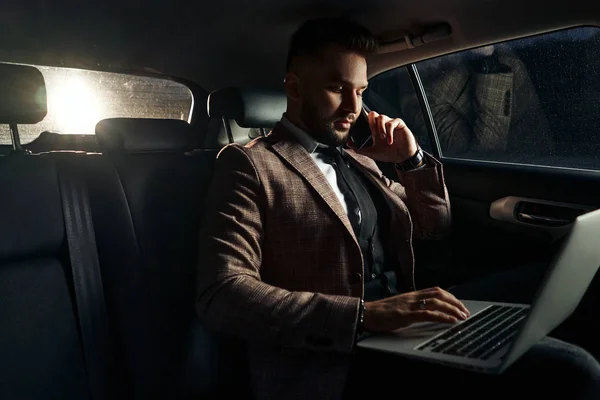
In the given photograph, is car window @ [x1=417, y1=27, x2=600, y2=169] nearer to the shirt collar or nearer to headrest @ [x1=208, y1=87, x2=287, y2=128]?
headrest @ [x1=208, y1=87, x2=287, y2=128]

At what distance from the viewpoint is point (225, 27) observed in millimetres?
2080

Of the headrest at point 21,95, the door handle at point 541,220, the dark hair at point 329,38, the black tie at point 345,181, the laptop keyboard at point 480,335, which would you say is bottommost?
the door handle at point 541,220

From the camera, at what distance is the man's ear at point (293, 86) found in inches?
63.9

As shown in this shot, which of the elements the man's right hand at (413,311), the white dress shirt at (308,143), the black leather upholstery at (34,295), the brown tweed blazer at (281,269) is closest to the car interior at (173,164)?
the black leather upholstery at (34,295)

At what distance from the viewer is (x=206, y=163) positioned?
1652 mm

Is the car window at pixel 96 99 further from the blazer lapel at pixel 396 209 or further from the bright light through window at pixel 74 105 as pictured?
the blazer lapel at pixel 396 209

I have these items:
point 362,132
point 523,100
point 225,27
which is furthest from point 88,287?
point 523,100

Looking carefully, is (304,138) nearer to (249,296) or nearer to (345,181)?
(345,181)

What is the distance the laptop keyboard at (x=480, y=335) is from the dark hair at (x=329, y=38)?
798 mm

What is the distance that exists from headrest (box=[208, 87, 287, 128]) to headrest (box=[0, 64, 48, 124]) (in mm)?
560

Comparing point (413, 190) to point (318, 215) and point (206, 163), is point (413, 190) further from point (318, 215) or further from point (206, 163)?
point (206, 163)

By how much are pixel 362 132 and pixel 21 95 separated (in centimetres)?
100

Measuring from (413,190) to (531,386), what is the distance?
33.3 inches

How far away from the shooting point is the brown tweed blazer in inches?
46.8
